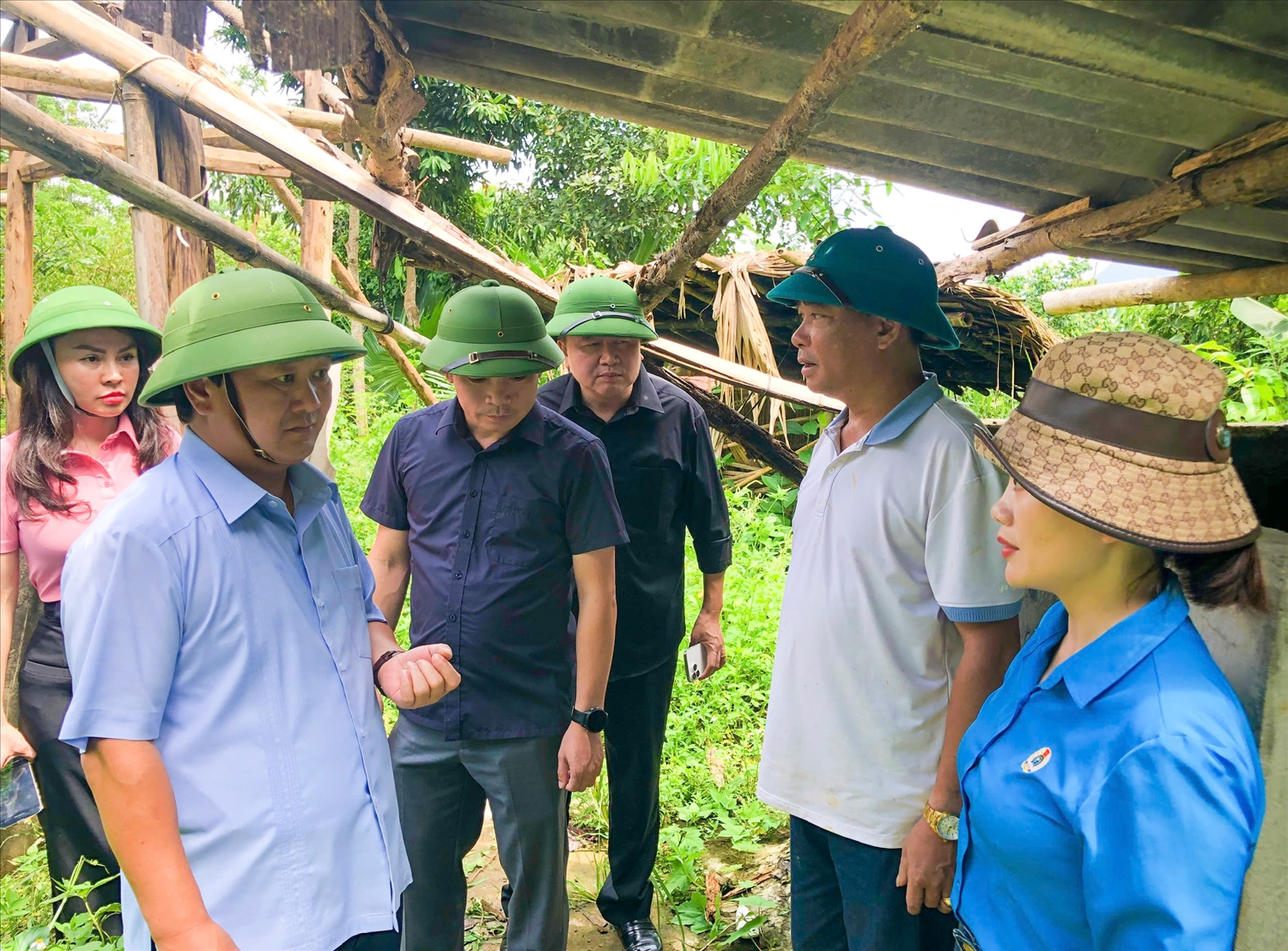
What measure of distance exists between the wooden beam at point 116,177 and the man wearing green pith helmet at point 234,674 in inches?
42.4

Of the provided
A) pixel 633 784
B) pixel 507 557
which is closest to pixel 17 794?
pixel 507 557

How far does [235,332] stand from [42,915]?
2318mm

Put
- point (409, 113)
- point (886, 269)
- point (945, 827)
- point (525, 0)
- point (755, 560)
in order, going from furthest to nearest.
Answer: point (755, 560)
point (409, 113)
point (886, 269)
point (525, 0)
point (945, 827)

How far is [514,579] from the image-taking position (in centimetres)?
244

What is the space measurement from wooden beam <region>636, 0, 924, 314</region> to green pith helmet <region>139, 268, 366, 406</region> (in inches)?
44.4

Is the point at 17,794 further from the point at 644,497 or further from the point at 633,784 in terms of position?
the point at 644,497

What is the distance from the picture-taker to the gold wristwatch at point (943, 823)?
174 centimetres

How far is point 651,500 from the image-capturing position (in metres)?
3.15

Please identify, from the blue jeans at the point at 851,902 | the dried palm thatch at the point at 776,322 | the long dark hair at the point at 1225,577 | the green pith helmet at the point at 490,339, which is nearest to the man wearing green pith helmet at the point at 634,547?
the green pith helmet at the point at 490,339

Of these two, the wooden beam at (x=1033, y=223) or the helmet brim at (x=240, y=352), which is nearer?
the helmet brim at (x=240, y=352)

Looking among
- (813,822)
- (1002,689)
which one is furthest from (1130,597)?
(813,822)

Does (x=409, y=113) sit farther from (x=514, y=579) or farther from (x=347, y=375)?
(x=347, y=375)

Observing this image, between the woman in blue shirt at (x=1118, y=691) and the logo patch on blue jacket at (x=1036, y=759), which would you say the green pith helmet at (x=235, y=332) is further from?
the logo patch on blue jacket at (x=1036, y=759)

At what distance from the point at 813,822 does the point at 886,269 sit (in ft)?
4.21
